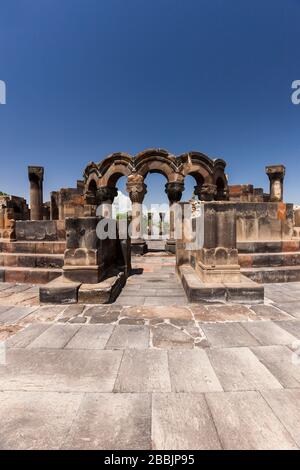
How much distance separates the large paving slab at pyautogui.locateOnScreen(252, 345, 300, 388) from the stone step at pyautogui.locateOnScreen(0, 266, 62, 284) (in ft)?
15.1

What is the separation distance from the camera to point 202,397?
1.75m

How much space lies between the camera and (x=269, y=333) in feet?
9.19

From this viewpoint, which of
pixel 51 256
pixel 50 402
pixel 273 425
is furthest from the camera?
pixel 51 256

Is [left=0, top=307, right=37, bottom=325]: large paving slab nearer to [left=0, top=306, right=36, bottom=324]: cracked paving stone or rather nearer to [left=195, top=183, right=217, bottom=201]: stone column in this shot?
[left=0, top=306, right=36, bottom=324]: cracked paving stone

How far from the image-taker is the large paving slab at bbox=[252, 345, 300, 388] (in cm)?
196

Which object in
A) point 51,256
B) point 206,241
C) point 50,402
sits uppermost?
point 206,241

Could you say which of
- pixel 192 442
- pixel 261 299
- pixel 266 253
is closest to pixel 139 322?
pixel 192 442

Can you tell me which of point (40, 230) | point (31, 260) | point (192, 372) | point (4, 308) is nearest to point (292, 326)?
point (192, 372)

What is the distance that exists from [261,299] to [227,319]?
104 centimetres

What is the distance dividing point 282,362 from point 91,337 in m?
2.08

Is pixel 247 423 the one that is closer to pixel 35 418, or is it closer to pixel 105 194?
pixel 35 418

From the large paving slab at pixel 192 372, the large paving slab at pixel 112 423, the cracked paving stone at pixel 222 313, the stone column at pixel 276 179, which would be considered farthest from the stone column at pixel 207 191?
the large paving slab at pixel 112 423

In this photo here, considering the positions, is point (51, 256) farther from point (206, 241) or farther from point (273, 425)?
point (273, 425)

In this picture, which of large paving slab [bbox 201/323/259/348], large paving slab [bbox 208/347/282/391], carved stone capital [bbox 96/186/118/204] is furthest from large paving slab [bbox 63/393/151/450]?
carved stone capital [bbox 96/186/118/204]
